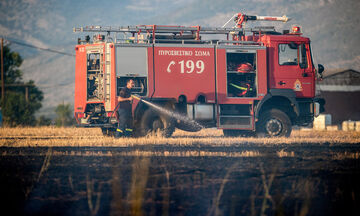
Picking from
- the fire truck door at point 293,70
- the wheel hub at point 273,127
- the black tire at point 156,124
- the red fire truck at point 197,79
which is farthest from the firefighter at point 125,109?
the fire truck door at point 293,70

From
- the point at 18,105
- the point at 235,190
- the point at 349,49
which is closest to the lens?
the point at 235,190

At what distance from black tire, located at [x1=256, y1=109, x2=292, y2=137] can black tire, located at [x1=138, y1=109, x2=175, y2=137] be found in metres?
3.15

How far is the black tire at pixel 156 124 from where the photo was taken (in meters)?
15.3

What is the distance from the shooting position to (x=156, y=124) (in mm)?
15500

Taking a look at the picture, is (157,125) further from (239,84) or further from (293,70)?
(293,70)

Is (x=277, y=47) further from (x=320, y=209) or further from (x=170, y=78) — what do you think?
(x=320, y=209)

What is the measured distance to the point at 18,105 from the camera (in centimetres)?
4228

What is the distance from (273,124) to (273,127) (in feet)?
0.34

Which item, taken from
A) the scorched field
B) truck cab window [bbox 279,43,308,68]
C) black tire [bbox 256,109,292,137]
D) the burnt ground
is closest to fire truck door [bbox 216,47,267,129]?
black tire [bbox 256,109,292,137]

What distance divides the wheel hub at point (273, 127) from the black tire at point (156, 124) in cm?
340

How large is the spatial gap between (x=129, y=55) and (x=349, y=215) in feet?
37.4

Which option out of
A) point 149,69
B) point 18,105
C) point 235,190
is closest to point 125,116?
point 149,69

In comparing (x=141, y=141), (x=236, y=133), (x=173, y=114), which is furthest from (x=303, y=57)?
(x=141, y=141)

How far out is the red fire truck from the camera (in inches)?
613
